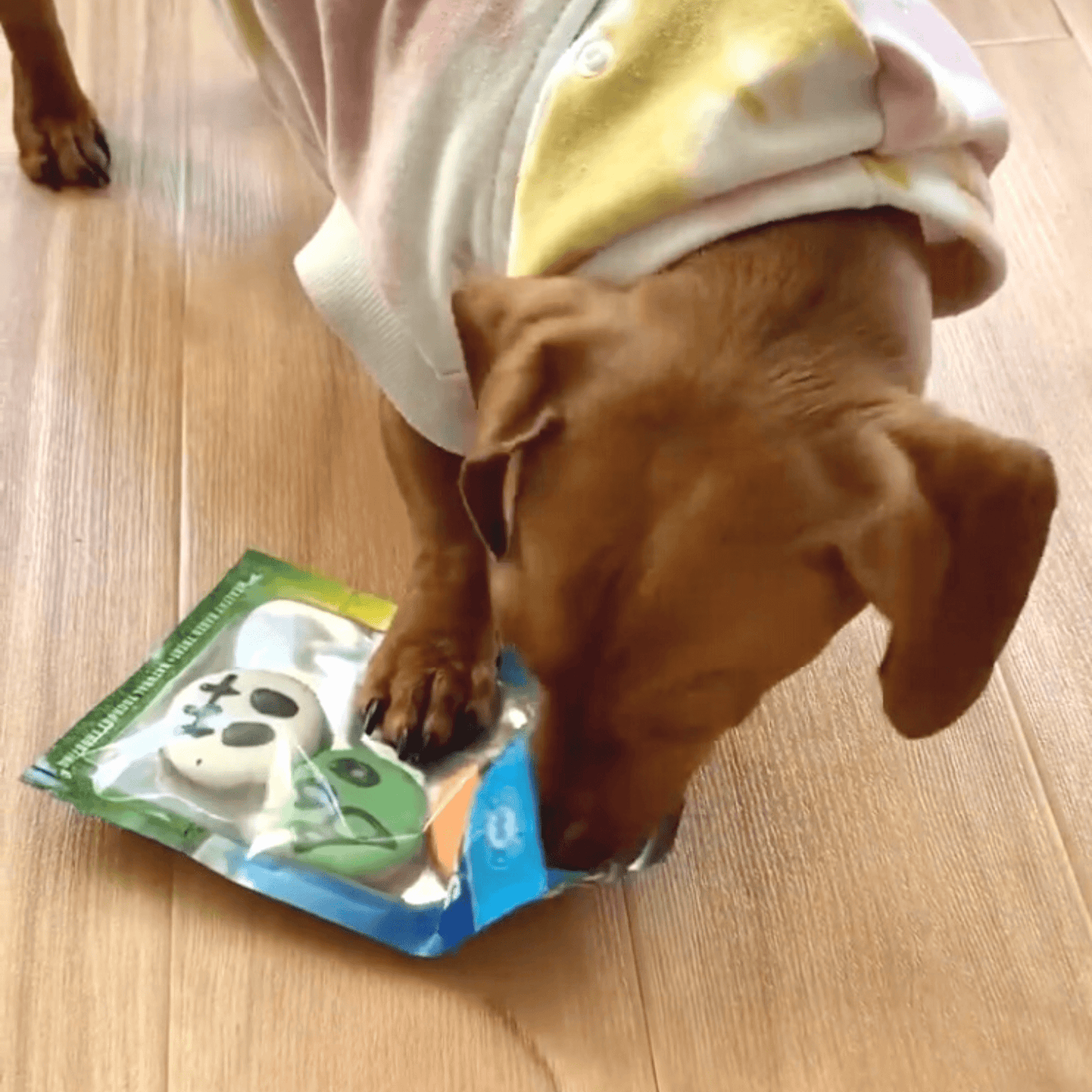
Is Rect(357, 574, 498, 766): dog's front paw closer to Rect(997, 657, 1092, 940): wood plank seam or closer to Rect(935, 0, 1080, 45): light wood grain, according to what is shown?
Rect(997, 657, 1092, 940): wood plank seam

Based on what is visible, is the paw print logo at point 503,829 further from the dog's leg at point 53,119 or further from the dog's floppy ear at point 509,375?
the dog's leg at point 53,119

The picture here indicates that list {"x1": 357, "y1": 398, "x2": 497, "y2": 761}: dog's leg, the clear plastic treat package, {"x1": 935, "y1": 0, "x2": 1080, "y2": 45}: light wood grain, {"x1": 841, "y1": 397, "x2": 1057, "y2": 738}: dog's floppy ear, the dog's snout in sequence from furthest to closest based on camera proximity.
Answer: {"x1": 935, "y1": 0, "x2": 1080, "y2": 45}: light wood grain
{"x1": 357, "y1": 398, "x2": 497, "y2": 761}: dog's leg
the clear plastic treat package
the dog's snout
{"x1": 841, "y1": 397, "x2": 1057, "y2": 738}: dog's floppy ear

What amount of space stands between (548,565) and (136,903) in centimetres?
52

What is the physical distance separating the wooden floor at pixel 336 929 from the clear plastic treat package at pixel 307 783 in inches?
1.5

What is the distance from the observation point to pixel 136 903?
3.81 ft

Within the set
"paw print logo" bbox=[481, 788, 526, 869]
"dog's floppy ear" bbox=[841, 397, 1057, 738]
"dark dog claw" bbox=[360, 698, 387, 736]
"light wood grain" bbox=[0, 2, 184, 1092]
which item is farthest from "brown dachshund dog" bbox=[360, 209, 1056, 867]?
"light wood grain" bbox=[0, 2, 184, 1092]

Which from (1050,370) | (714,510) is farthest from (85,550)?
(1050,370)

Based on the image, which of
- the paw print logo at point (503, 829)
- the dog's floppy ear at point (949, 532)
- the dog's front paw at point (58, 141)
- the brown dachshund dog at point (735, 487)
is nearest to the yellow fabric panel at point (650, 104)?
the brown dachshund dog at point (735, 487)

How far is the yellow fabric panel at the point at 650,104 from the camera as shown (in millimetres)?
899

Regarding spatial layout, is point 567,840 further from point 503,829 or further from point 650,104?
point 650,104

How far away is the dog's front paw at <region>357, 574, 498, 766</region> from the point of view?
4.07ft

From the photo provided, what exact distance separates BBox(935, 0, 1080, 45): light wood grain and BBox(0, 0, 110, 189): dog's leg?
1.12m

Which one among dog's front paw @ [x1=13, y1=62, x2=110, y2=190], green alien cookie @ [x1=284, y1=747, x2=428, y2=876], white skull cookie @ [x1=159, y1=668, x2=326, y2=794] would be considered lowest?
green alien cookie @ [x1=284, y1=747, x2=428, y2=876]

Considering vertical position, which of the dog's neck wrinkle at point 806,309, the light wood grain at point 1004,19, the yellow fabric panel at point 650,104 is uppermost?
the yellow fabric panel at point 650,104
